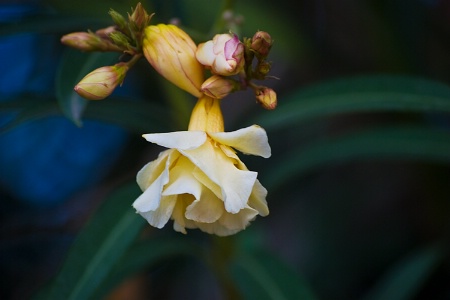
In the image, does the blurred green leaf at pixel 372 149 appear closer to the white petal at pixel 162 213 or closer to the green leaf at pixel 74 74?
the green leaf at pixel 74 74

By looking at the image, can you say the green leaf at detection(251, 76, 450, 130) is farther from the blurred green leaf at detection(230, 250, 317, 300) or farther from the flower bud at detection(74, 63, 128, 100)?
the flower bud at detection(74, 63, 128, 100)

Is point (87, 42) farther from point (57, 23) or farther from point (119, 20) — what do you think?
point (57, 23)

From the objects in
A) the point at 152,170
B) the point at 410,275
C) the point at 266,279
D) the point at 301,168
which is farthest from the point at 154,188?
the point at 410,275

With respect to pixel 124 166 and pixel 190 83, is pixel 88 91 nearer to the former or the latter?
pixel 190 83

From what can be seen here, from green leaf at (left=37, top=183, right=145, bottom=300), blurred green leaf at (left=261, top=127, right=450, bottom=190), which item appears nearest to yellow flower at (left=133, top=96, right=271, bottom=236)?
green leaf at (left=37, top=183, right=145, bottom=300)

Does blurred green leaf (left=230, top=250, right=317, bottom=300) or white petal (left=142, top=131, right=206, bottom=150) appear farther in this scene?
blurred green leaf (left=230, top=250, right=317, bottom=300)

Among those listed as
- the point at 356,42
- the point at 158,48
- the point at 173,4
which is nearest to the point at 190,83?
the point at 158,48
